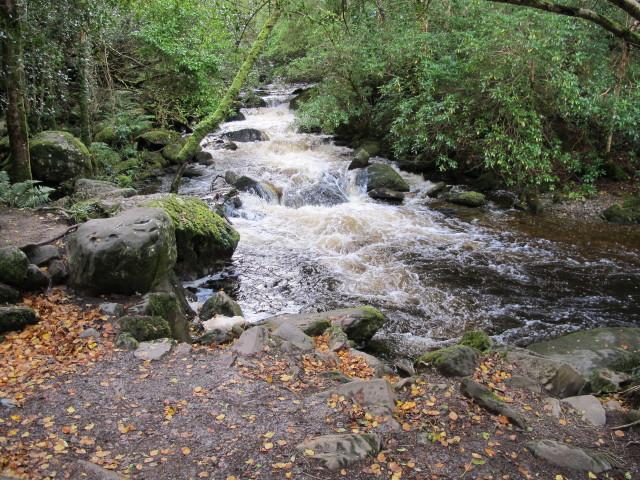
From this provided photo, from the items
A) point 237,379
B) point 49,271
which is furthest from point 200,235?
point 237,379

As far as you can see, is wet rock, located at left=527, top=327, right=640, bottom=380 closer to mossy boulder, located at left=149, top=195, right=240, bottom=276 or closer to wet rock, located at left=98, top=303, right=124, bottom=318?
wet rock, located at left=98, top=303, right=124, bottom=318

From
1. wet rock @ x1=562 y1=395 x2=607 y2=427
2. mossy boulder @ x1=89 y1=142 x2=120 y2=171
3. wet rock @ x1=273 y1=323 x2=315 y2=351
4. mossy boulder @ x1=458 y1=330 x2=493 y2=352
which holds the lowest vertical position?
mossy boulder @ x1=458 y1=330 x2=493 y2=352

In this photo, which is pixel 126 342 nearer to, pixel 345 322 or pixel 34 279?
pixel 34 279

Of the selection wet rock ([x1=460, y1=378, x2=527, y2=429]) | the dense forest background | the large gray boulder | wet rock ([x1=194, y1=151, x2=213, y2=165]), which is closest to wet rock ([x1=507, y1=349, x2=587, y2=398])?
wet rock ([x1=460, y1=378, x2=527, y2=429])

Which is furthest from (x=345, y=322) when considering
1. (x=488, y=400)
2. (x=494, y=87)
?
(x=494, y=87)

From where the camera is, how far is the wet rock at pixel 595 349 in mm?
6441

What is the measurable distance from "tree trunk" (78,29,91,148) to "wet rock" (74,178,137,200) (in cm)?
328

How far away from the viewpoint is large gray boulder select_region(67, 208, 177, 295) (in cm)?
646

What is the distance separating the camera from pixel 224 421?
176 inches

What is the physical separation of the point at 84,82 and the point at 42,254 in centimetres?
737

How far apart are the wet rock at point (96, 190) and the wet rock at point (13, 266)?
3.45m

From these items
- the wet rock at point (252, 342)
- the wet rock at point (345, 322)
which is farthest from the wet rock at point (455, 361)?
the wet rock at point (252, 342)

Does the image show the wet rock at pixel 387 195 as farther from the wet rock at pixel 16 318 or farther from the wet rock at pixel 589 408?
the wet rock at pixel 16 318

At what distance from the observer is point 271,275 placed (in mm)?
9922
